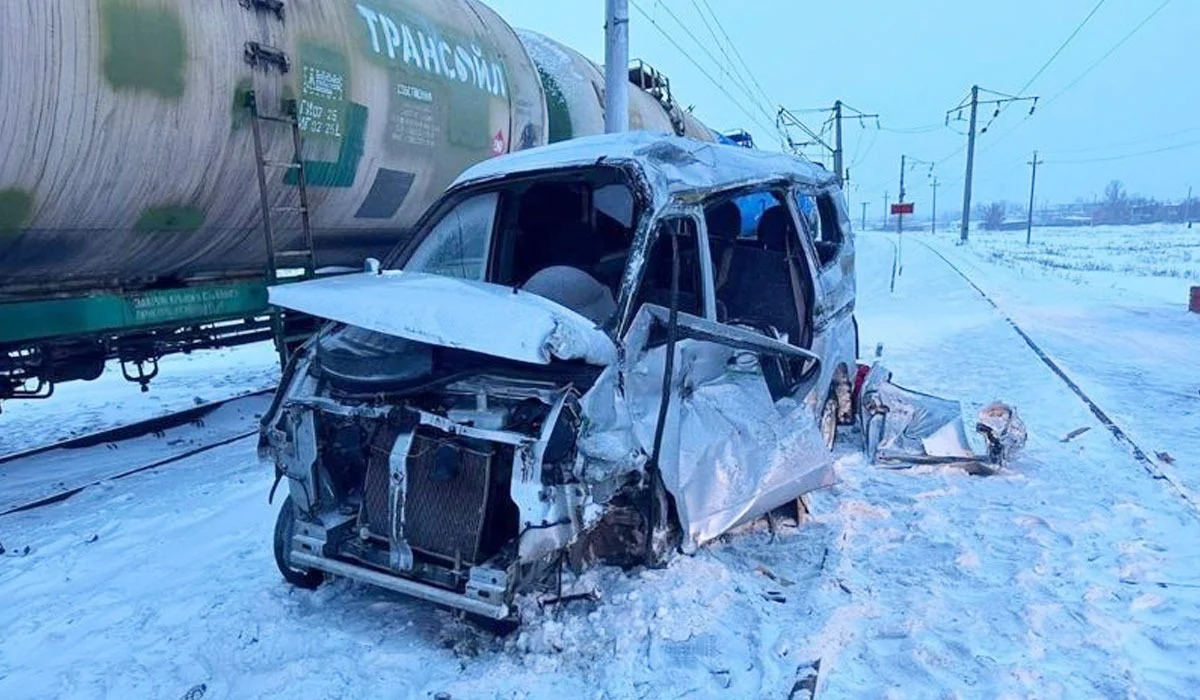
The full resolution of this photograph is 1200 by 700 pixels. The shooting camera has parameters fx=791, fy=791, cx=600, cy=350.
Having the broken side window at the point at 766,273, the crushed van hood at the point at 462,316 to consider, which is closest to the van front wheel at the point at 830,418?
the broken side window at the point at 766,273

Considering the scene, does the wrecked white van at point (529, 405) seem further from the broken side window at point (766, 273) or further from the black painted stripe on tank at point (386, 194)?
the black painted stripe on tank at point (386, 194)

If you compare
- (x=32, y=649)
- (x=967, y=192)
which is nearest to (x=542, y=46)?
(x=32, y=649)

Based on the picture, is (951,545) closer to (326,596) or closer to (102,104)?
(326,596)

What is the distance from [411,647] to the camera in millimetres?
3619

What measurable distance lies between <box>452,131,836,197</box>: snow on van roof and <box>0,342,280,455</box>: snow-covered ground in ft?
16.2

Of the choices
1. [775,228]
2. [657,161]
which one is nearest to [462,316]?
[657,161]

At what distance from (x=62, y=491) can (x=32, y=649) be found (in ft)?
8.50

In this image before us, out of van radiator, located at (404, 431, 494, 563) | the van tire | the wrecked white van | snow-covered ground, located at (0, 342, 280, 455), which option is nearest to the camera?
the wrecked white van

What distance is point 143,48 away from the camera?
4.86 m

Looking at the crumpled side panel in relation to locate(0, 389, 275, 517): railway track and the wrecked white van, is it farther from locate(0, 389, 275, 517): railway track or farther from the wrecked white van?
locate(0, 389, 275, 517): railway track

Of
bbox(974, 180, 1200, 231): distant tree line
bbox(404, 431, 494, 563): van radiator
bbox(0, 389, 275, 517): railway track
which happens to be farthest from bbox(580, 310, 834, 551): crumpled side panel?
bbox(974, 180, 1200, 231): distant tree line

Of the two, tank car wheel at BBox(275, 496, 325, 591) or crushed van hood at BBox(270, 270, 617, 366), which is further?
tank car wheel at BBox(275, 496, 325, 591)

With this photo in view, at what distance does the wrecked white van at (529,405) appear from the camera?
338cm

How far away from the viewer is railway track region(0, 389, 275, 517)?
6020 millimetres
